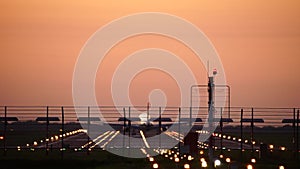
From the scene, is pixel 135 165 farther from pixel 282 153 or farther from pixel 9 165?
pixel 282 153

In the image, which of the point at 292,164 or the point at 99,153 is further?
the point at 99,153

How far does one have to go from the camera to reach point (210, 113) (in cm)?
3881

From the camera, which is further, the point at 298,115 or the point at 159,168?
the point at 298,115

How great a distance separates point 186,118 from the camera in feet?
160

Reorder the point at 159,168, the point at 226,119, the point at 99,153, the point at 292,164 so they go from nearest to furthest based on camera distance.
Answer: the point at 159,168 → the point at 292,164 → the point at 99,153 → the point at 226,119

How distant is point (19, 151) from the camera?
47969 millimetres

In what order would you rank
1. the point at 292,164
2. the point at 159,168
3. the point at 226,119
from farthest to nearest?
the point at 226,119 < the point at 292,164 < the point at 159,168

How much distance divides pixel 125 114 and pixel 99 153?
3382mm

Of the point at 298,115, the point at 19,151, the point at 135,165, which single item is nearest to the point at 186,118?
the point at 298,115

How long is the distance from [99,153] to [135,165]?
12.4 metres

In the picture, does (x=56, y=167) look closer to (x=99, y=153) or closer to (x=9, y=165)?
(x=9, y=165)

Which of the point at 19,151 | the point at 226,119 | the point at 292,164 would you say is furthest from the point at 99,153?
the point at 292,164

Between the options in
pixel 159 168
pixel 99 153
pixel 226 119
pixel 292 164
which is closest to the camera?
pixel 159 168

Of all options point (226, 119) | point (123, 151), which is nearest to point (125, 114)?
point (123, 151)
